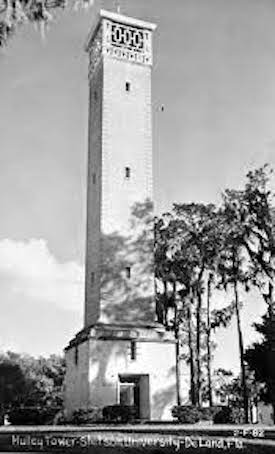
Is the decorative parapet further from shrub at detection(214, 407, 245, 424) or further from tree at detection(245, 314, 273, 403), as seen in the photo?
shrub at detection(214, 407, 245, 424)

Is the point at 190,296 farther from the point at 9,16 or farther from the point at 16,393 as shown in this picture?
the point at 9,16

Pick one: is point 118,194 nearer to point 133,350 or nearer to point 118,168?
point 118,168

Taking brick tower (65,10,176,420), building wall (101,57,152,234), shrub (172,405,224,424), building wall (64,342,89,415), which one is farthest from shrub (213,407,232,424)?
building wall (101,57,152,234)

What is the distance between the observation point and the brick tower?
28.1 m

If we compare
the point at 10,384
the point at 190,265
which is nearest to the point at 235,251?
the point at 190,265

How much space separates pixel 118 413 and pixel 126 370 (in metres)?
3.18

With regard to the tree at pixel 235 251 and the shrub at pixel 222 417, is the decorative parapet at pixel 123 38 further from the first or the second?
the shrub at pixel 222 417

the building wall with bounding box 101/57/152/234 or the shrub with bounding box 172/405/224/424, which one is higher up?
the building wall with bounding box 101/57/152/234

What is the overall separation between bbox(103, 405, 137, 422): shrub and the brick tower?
1.76 metres

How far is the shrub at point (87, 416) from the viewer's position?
25.0 m

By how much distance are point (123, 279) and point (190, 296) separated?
936cm

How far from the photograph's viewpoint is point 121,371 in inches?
1101

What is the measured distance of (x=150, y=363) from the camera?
94.0 ft

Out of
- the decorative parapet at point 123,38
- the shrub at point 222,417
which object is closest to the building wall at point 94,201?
the decorative parapet at point 123,38
